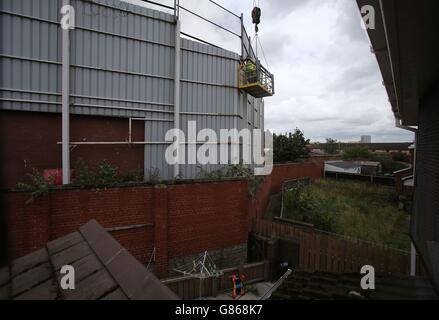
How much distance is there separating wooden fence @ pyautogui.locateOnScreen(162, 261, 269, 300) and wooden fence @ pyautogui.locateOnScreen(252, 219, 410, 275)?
2.13m

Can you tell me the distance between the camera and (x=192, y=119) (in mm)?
9758

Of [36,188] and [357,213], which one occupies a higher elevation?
[36,188]

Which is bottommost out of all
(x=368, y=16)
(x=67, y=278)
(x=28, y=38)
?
(x=67, y=278)

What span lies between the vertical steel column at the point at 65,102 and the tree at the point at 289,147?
17325mm

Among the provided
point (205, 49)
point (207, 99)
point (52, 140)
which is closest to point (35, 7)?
point (52, 140)

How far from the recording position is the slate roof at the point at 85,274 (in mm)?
1589

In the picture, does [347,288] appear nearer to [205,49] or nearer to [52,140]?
[52,140]

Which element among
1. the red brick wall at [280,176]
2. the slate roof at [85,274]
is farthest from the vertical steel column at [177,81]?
the slate roof at [85,274]

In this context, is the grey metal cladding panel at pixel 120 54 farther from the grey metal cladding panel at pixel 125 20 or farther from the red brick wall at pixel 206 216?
the red brick wall at pixel 206 216

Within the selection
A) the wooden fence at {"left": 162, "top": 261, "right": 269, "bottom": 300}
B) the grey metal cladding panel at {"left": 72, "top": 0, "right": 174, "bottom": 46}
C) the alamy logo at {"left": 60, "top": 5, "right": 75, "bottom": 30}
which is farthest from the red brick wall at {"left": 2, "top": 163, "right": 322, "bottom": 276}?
the grey metal cladding panel at {"left": 72, "top": 0, "right": 174, "bottom": 46}

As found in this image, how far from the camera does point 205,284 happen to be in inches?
289

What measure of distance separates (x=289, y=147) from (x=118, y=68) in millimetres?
17407
